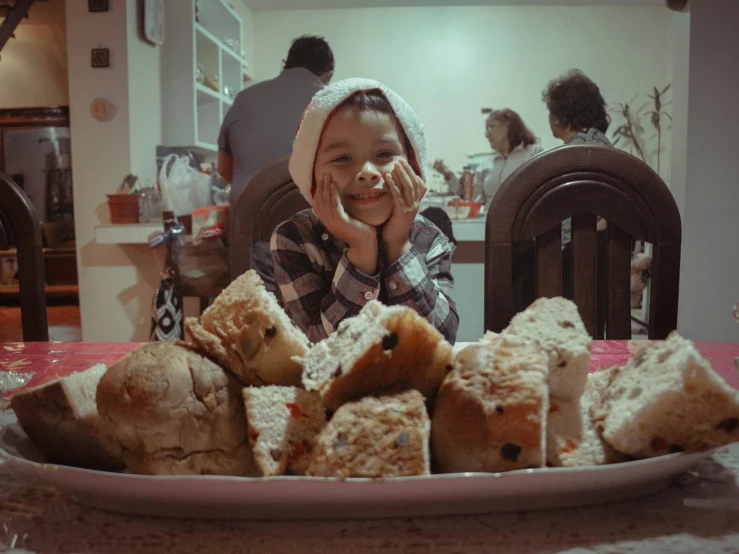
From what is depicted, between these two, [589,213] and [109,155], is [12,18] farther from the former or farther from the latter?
[589,213]

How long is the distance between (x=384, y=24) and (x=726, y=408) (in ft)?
21.9

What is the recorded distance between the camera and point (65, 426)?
1.41 ft

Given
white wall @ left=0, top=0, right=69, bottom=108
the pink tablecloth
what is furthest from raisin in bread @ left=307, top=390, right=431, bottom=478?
white wall @ left=0, top=0, right=69, bottom=108

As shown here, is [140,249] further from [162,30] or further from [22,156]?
[22,156]

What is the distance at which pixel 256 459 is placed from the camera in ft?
1.27

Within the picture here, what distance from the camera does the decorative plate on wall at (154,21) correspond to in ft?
10.7

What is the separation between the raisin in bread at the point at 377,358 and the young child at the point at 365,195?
1.83 ft

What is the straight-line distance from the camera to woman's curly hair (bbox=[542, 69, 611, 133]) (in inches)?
110

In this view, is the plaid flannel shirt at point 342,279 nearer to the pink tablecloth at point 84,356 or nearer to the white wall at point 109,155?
the pink tablecloth at point 84,356

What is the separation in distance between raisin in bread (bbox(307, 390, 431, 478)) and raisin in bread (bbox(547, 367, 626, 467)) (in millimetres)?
92

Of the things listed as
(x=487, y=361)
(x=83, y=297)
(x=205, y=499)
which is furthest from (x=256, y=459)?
(x=83, y=297)

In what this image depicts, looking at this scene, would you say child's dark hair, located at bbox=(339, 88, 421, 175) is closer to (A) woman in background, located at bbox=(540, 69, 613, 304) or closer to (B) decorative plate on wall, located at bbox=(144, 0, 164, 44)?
(A) woman in background, located at bbox=(540, 69, 613, 304)

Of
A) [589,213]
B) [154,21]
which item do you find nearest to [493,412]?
[589,213]

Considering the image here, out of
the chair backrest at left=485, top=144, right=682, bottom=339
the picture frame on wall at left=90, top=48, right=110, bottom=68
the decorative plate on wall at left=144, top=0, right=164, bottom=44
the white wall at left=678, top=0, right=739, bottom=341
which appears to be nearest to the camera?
the chair backrest at left=485, top=144, right=682, bottom=339
